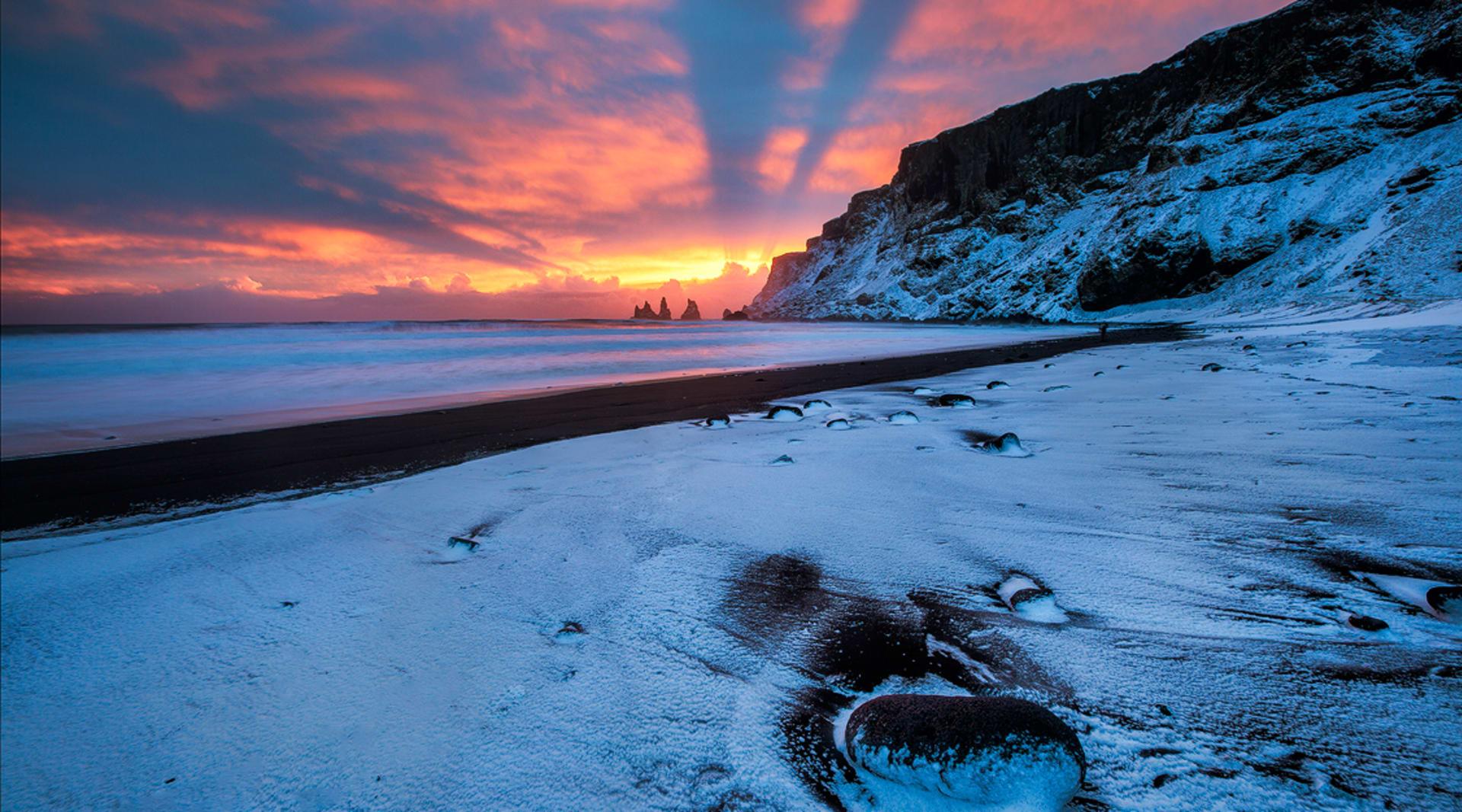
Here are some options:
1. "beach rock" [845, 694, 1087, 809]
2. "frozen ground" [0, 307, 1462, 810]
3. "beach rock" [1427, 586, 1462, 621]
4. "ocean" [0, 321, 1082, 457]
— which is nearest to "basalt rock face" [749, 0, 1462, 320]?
"ocean" [0, 321, 1082, 457]

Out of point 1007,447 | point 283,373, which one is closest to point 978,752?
point 1007,447

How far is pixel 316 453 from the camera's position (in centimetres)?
370

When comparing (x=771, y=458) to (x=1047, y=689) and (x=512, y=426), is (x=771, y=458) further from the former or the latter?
(x=512, y=426)

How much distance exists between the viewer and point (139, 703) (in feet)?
3.61

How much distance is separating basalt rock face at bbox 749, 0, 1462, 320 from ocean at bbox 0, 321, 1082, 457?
20.9m

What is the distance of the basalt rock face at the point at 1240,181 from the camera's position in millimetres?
22047

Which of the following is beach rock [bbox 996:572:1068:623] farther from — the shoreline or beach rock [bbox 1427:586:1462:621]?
the shoreline

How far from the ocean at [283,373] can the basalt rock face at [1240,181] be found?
20.9 meters

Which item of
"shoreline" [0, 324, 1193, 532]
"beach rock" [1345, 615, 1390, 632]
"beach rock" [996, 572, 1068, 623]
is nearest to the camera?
"beach rock" [1345, 615, 1390, 632]

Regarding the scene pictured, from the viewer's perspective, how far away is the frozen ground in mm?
812

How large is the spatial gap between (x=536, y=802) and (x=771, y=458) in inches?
81.8

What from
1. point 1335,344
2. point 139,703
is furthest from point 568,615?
point 1335,344

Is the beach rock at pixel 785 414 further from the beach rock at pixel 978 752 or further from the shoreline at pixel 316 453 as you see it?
the beach rock at pixel 978 752

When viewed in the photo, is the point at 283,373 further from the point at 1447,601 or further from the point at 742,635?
the point at 1447,601
